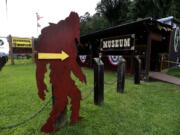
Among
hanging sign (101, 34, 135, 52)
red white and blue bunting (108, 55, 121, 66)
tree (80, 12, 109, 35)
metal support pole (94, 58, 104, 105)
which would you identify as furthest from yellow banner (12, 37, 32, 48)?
tree (80, 12, 109, 35)

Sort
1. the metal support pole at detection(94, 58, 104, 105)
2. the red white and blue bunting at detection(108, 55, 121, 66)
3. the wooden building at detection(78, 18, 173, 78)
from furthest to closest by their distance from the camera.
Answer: the red white and blue bunting at detection(108, 55, 121, 66) < the wooden building at detection(78, 18, 173, 78) < the metal support pole at detection(94, 58, 104, 105)

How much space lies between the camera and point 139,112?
4.56 metres

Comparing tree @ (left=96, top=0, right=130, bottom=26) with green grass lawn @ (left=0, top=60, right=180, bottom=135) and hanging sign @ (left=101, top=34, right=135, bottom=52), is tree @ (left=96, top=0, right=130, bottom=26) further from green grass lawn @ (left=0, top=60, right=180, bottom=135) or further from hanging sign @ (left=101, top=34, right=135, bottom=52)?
green grass lawn @ (left=0, top=60, right=180, bottom=135)

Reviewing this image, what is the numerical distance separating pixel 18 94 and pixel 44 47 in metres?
3.35

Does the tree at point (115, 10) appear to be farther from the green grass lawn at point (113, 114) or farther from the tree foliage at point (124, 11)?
the green grass lawn at point (113, 114)

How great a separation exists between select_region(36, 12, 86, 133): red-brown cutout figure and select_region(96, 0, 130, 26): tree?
3273cm

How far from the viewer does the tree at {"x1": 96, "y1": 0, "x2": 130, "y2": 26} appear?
3553 cm

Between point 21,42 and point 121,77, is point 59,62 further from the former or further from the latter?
point 21,42

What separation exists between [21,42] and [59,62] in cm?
1830

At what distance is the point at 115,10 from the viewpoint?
1425 inches

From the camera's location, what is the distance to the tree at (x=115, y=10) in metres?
35.5

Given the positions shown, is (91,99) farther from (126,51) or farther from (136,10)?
(136,10)

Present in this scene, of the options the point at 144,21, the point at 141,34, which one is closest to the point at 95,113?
the point at 144,21

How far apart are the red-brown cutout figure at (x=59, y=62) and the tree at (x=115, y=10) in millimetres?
32728
